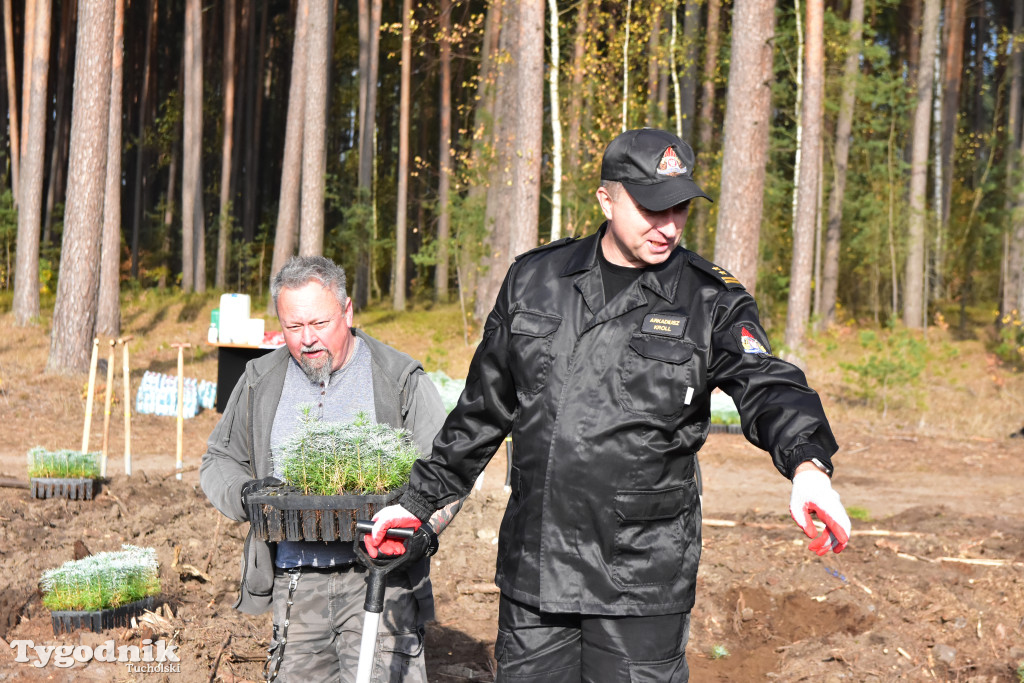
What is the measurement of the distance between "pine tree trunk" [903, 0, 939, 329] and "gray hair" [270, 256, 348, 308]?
944 inches

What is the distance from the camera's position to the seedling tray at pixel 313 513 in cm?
312

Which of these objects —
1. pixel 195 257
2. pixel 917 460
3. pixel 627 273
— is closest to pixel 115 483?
pixel 627 273

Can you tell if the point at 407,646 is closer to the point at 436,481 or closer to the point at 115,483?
the point at 436,481

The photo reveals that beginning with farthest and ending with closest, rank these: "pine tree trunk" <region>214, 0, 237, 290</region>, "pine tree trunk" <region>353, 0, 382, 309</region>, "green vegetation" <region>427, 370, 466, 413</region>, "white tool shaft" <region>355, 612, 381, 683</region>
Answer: "pine tree trunk" <region>214, 0, 237, 290</region> < "pine tree trunk" <region>353, 0, 382, 309</region> < "green vegetation" <region>427, 370, 466, 413</region> < "white tool shaft" <region>355, 612, 381, 683</region>

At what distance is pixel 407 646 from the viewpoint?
345 centimetres

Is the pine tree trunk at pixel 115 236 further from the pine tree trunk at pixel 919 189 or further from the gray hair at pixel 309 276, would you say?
the pine tree trunk at pixel 919 189

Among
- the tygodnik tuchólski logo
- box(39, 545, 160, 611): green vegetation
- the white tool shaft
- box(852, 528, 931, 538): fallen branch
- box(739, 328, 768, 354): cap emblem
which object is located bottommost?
box(852, 528, 931, 538): fallen branch

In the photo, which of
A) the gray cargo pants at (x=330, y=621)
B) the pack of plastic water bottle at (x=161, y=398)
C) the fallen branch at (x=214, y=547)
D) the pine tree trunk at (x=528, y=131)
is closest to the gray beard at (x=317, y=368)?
the gray cargo pants at (x=330, y=621)

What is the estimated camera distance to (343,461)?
333 cm

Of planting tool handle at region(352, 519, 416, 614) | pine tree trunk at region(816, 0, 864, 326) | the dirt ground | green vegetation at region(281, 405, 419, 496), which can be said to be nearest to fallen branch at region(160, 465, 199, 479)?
the dirt ground

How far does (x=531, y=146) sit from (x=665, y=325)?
474 inches

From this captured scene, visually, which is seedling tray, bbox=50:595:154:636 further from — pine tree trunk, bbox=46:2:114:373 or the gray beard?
pine tree trunk, bbox=46:2:114:373

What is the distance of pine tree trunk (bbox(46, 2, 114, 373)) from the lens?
14.5 meters

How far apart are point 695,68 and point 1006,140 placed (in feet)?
36.1
